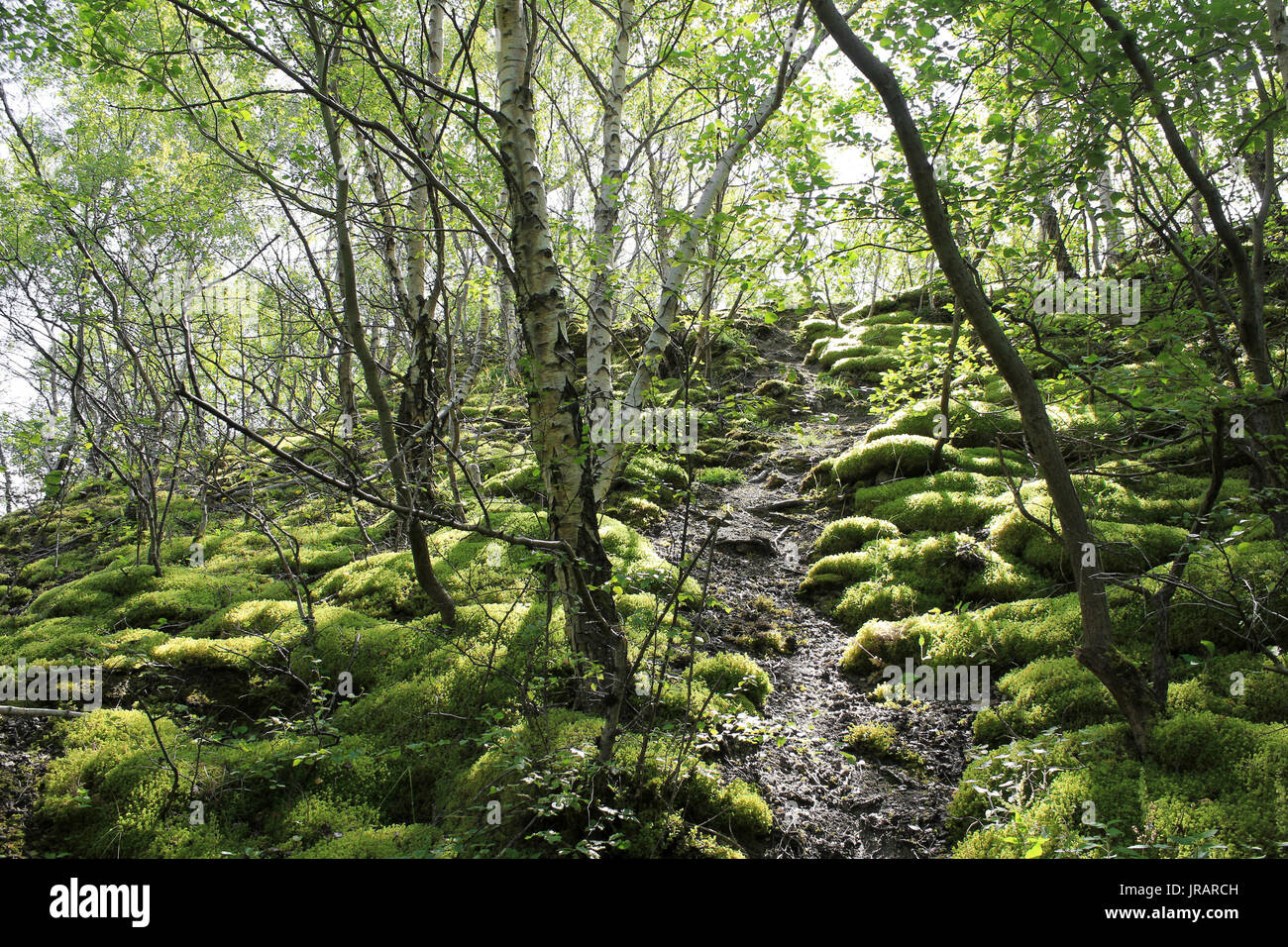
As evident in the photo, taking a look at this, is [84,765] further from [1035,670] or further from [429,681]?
[1035,670]

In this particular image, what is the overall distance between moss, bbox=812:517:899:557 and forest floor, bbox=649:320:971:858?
0.40m

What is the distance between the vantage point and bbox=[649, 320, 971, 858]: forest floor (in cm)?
375

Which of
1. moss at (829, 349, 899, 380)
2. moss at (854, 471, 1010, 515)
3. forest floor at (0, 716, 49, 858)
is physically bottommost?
forest floor at (0, 716, 49, 858)

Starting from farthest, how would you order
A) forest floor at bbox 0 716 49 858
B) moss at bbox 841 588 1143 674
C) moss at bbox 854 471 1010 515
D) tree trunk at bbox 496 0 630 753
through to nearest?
1. moss at bbox 854 471 1010 515
2. moss at bbox 841 588 1143 674
3. tree trunk at bbox 496 0 630 753
4. forest floor at bbox 0 716 49 858

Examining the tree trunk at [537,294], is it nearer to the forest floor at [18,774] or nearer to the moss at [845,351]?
the forest floor at [18,774]

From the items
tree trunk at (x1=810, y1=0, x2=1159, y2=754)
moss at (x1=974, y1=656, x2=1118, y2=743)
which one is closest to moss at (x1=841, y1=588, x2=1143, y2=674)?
moss at (x1=974, y1=656, x2=1118, y2=743)

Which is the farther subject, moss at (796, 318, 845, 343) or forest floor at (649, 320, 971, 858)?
moss at (796, 318, 845, 343)

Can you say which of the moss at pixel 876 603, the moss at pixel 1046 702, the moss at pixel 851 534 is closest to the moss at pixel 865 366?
the moss at pixel 851 534

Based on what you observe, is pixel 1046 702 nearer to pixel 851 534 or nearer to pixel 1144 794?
pixel 1144 794

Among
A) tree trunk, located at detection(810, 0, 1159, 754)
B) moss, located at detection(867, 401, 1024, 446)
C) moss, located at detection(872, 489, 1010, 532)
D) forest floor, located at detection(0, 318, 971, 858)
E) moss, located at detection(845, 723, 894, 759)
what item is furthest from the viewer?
moss, located at detection(867, 401, 1024, 446)

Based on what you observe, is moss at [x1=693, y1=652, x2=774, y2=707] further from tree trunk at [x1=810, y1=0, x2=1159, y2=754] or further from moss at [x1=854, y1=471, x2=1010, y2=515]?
moss at [x1=854, y1=471, x2=1010, y2=515]

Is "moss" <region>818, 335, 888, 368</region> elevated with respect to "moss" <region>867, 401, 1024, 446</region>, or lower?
elevated

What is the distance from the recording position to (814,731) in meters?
4.81
